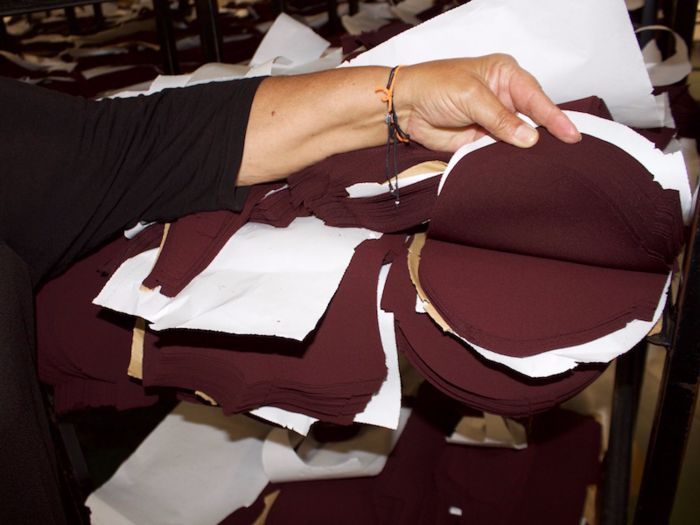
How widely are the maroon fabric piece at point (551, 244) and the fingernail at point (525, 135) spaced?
0.04ft

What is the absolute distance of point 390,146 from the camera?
80 centimetres

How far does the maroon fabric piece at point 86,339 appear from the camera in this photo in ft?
2.93

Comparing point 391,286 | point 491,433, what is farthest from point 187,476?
point 391,286

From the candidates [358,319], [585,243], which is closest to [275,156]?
[358,319]

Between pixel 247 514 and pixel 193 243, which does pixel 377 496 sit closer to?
pixel 247 514

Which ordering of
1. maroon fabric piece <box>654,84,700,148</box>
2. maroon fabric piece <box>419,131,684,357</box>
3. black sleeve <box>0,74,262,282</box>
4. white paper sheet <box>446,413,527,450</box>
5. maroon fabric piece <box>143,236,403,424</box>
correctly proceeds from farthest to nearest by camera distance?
1. white paper sheet <box>446,413,527,450</box>
2. maroon fabric piece <box>654,84,700,148</box>
3. black sleeve <box>0,74,262,282</box>
4. maroon fabric piece <box>143,236,403,424</box>
5. maroon fabric piece <box>419,131,684,357</box>

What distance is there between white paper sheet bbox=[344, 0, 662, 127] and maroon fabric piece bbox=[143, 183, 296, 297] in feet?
1.09

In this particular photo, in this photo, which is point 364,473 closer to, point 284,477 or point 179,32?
point 284,477

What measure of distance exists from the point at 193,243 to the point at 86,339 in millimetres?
267

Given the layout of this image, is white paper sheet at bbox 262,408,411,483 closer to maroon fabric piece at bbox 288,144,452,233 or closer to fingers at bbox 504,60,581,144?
maroon fabric piece at bbox 288,144,452,233

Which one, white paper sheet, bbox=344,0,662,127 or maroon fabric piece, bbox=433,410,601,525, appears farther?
maroon fabric piece, bbox=433,410,601,525

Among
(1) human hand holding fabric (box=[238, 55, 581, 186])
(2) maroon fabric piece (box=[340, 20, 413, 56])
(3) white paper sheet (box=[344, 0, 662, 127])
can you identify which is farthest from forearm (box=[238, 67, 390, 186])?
(2) maroon fabric piece (box=[340, 20, 413, 56])

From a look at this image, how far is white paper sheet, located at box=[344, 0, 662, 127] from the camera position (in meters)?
0.75

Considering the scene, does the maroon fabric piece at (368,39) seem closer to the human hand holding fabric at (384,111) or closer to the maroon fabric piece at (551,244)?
the human hand holding fabric at (384,111)
